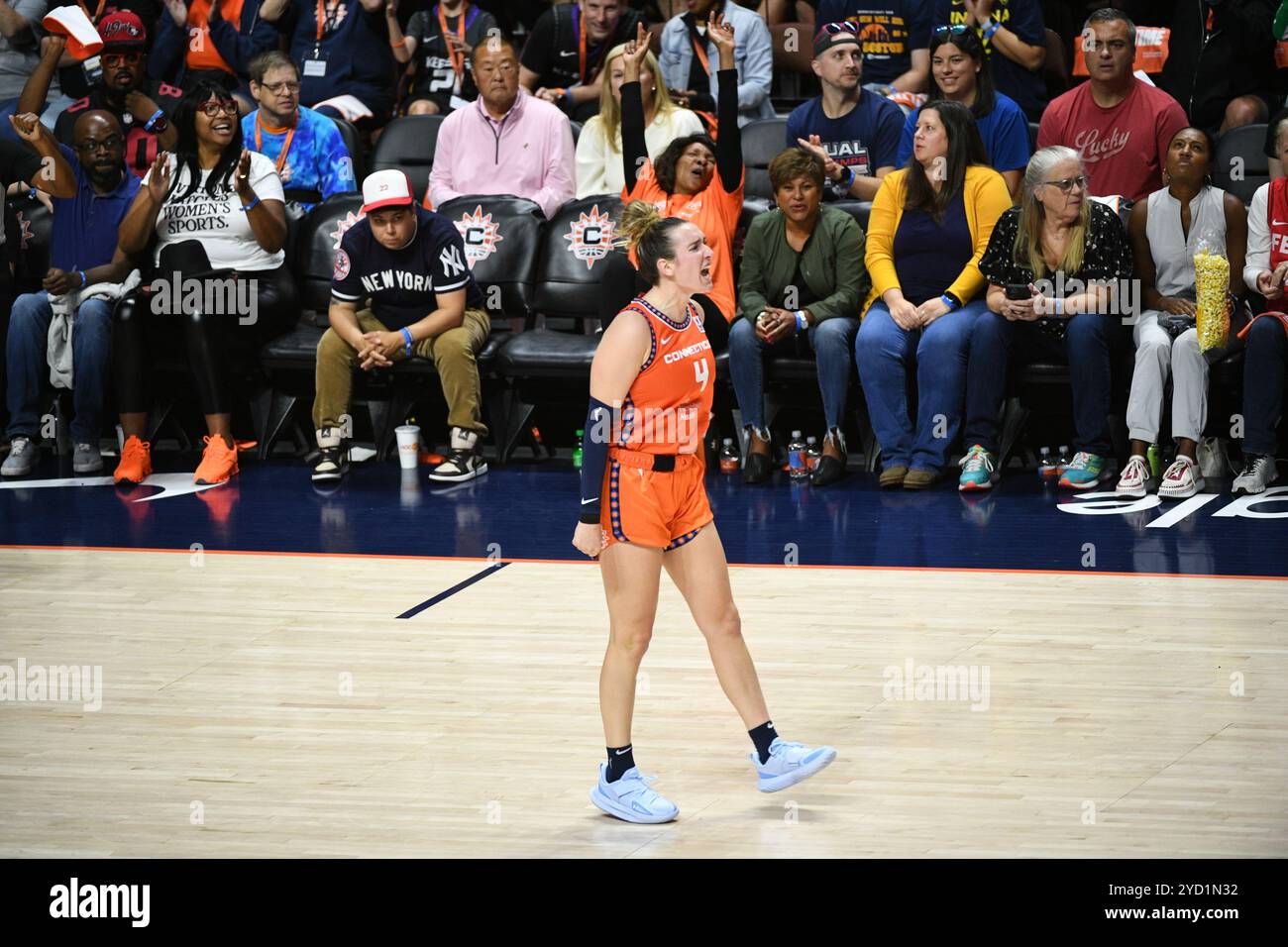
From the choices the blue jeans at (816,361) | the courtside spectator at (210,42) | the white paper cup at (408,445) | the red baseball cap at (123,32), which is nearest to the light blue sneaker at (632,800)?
the blue jeans at (816,361)

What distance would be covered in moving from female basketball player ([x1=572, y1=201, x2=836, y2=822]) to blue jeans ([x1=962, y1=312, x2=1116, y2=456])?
4.27 meters

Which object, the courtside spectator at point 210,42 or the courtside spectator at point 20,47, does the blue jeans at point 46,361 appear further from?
the courtside spectator at point 20,47

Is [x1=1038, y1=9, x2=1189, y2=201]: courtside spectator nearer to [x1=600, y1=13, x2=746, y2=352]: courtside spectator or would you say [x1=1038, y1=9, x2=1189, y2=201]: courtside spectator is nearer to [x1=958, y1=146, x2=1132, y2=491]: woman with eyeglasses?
[x1=958, y1=146, x2=1132, y2=491]: woman with eyeglasses

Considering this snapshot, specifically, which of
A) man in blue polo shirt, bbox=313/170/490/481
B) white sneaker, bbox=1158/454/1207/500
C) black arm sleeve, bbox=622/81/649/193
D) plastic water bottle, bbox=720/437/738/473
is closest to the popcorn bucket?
white sneaker, bbox=1158/454/1207/500

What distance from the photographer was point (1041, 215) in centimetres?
838

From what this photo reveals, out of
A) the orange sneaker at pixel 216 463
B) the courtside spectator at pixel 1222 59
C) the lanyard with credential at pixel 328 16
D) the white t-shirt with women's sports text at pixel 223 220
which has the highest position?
the lanyard with credential at pixel 328 16

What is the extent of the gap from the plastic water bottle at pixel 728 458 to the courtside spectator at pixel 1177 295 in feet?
6.78

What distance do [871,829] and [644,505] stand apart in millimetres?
1009

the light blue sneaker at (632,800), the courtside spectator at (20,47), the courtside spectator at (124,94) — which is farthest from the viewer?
the courtside spectator at (20,47)

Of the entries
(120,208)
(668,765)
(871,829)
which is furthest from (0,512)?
(871,829)

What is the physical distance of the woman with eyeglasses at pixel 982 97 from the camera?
9.00m

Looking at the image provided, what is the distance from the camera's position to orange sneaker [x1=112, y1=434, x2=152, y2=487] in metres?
9.01

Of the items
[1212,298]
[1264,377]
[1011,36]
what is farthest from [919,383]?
[1011,36]

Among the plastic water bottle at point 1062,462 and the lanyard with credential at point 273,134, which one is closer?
the plastic water bottle at point 1062,462
